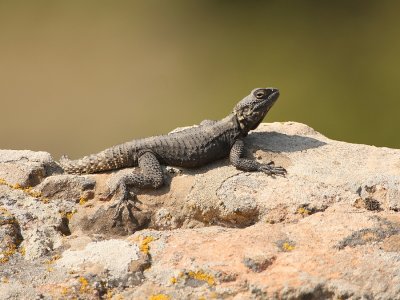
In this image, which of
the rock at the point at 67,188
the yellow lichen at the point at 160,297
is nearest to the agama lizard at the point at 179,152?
the rock at the point at 67,188

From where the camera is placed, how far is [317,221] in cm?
438

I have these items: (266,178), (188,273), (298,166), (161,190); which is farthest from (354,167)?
(188,273)

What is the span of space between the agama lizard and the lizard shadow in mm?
174

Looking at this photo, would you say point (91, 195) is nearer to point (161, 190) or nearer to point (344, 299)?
point (161, 190)

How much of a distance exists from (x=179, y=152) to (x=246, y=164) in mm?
755

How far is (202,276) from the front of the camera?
3.86m

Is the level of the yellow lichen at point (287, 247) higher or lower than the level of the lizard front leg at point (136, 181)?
lower

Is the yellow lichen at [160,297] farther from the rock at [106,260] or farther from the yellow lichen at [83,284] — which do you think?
the yellow lichen at [83,284]

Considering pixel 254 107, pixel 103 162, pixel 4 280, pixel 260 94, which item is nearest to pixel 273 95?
pixel 260 94

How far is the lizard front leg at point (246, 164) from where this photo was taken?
5.22 metres

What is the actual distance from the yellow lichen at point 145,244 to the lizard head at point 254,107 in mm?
2184

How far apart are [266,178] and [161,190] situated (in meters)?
1.03

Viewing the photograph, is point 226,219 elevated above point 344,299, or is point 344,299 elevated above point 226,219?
point 226,219

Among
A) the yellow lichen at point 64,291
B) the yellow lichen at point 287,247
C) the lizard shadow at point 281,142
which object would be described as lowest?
the yellow lichen at point 64,291
